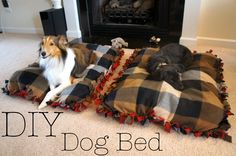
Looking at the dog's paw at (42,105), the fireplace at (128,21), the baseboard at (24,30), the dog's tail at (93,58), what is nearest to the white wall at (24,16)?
the baseboard at (24,30)

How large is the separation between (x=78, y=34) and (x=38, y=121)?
2033mm

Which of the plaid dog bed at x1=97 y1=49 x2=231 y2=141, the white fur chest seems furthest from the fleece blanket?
the white fur chest

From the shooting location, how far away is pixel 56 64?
1.83 metres

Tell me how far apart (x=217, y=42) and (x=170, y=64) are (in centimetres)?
137

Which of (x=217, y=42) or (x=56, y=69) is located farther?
(x=217, y=42)

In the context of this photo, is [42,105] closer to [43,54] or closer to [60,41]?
[43,54]

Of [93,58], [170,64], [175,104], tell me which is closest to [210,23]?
[170,64]

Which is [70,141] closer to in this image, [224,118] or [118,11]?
[224,118]

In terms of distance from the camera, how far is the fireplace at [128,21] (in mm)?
2980

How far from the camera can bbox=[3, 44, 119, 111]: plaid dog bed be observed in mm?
1744

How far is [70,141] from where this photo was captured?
150 centimetres

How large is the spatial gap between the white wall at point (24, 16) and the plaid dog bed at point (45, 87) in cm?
181

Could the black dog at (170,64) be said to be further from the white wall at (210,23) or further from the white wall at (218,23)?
the white wall at (218,23)

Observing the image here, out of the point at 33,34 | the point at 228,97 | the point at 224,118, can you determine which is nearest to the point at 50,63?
the point at 224,118
